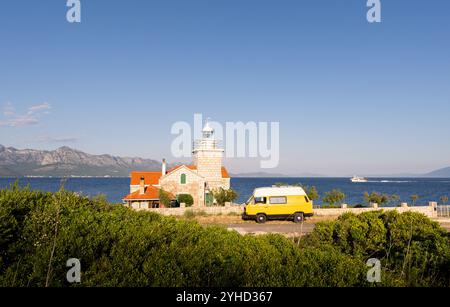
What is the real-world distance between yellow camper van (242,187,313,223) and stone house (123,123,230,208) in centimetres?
1097

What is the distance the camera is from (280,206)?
23.1 m

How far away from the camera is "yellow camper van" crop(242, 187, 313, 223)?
75.6ft

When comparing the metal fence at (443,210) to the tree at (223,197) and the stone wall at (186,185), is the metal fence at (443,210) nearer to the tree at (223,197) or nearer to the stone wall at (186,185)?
the tree at (223,197)

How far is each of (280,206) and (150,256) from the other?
18870mm

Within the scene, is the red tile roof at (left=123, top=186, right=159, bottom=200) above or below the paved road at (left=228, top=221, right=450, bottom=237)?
above

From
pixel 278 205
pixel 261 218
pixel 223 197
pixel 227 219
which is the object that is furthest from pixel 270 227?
pixel 223 197

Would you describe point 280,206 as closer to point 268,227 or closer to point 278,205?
point 278,205

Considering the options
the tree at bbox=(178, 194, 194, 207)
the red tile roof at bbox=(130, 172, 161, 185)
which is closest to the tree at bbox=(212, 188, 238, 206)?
the tree at bbox=(178, 194, 194, 207)

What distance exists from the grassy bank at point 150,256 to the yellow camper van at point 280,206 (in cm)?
1539

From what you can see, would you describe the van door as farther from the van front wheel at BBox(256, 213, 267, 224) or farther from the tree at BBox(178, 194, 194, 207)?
the tree at BBox(178, 194, 194, 207)

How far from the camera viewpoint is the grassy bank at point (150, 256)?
179 inches

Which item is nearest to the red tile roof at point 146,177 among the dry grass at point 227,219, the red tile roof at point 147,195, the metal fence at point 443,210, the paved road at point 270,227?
the red tile roof at point 147,195
